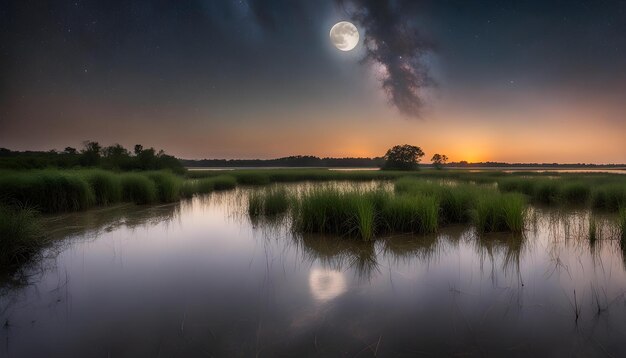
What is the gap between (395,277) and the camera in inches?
181

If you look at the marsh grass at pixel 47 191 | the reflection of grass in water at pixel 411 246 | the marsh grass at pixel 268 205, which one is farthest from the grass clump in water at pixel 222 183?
the reflection of grass in water at pixel 411 246

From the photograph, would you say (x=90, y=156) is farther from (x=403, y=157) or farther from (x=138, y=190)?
(x=403, y=157)

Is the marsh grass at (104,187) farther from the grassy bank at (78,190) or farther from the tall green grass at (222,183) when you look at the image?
the tall green grass at (222,183)

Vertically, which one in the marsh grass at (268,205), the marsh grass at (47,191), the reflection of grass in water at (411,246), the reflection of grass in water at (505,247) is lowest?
the reflection of grass in water at (411,246)

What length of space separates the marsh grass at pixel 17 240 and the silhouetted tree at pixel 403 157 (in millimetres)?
63613

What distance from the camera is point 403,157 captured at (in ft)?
216

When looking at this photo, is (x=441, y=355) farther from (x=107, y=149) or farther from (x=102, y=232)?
(x=107, y=149)

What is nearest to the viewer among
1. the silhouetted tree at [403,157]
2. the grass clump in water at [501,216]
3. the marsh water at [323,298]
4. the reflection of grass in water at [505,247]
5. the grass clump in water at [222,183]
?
the marsh water at [323,298]

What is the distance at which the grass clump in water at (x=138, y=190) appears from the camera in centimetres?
1443

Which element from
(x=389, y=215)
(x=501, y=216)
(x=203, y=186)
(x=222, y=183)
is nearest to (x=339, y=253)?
(x=389, y=215)

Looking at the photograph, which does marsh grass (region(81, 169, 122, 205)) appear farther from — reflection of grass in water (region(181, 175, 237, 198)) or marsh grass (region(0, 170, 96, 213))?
reflection of grass in water (region(181, 175, 237, 198))

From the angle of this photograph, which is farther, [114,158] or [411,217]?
[114,158]

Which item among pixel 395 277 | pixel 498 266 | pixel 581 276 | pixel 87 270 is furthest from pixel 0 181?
pixel 581 276

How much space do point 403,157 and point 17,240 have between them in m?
65.8
